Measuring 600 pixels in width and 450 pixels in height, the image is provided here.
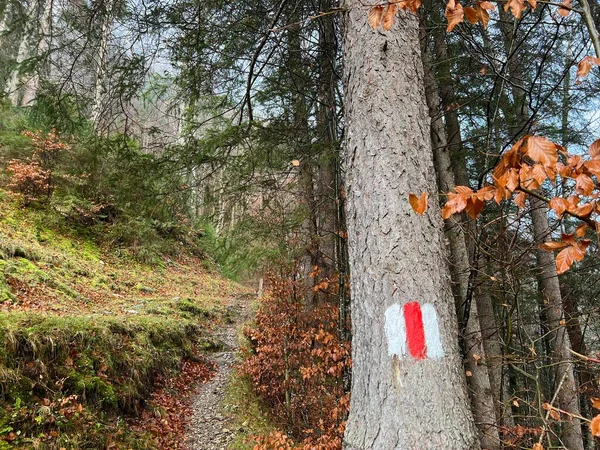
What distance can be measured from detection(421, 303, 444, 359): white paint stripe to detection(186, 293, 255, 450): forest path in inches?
173

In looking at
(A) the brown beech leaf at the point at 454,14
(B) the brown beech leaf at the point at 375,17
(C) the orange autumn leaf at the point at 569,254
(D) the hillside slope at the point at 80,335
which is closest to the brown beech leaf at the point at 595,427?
(C) the orange autumn leaf at the point at 569,254

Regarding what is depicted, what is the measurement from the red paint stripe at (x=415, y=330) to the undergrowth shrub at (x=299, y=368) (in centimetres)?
271

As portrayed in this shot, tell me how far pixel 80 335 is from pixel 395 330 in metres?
3.93

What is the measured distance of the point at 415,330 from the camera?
5.41ft

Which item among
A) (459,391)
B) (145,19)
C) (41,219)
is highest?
(145,19)

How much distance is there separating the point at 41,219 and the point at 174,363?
5.40 meters

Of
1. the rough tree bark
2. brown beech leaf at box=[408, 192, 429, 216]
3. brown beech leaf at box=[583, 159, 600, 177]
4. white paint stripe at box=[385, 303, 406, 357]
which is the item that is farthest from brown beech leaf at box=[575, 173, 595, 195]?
the rough tree bark

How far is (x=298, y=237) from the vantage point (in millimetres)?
6055

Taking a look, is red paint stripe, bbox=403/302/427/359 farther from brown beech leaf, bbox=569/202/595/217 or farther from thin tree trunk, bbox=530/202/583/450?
thin tree trunk, bbox=530/202/583/450

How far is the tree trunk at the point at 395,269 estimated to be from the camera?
1.56 m

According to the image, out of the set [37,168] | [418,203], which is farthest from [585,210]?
[37,168]

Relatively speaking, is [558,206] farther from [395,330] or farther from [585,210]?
[395,330]

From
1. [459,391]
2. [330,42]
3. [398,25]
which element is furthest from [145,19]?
[459,391]

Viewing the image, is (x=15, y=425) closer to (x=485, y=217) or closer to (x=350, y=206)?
(x=350, y=206)
